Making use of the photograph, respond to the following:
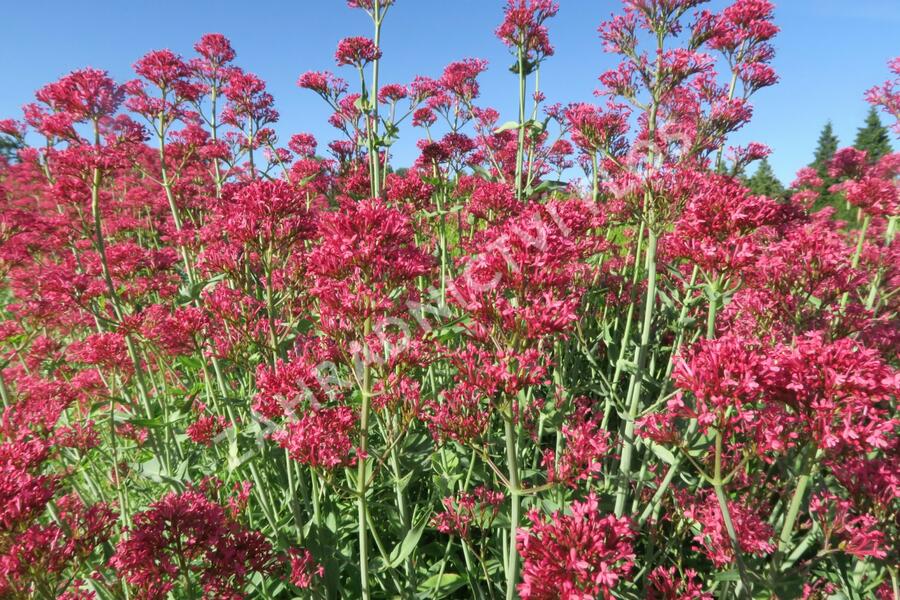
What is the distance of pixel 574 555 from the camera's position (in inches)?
67.4

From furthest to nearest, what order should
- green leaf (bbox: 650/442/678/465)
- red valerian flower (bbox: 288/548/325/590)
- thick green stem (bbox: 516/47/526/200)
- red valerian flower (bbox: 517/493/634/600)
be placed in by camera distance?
thick green stem (bbox: 516/47/526/200) → green leaf (bbox: 650/442/678/465) → red valerian flower (bbox: 288/548/325/590) → red valerian flower (bbox: 517/493/634/600)

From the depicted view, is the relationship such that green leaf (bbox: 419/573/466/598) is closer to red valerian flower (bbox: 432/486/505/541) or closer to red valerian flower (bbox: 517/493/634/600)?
red valerian flower (bbox: 432/486/505/541)

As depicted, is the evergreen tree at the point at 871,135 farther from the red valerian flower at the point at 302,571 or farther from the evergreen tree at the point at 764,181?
the red valerian flower at the point at 302,571

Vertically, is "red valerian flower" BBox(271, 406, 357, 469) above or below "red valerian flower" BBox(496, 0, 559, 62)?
below

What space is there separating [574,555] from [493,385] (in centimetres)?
73

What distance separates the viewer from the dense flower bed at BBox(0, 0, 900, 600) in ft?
6.84

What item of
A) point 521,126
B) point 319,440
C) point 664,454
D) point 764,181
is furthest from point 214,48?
point 764,181

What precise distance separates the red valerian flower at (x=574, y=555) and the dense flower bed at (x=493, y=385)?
1cm

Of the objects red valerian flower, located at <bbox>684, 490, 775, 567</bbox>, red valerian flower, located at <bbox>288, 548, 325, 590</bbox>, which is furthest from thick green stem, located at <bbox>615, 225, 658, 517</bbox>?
red valerian flower, located at <bbox>288, 548, 325, 590</bbox>

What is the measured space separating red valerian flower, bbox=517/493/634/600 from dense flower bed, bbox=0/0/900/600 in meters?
0.01

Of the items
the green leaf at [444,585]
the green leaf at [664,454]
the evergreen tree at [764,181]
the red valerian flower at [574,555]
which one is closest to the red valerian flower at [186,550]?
the green leaf at [444,585]

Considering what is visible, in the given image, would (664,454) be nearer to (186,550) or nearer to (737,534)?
(737,534)

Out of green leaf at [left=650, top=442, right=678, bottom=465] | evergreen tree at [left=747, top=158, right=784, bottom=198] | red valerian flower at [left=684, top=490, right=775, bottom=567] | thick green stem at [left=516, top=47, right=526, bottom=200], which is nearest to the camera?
red valerian flower at [left=684, top=490, right=775, bottom=567]

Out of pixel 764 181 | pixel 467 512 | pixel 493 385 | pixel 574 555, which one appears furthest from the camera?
pixel 764 181
